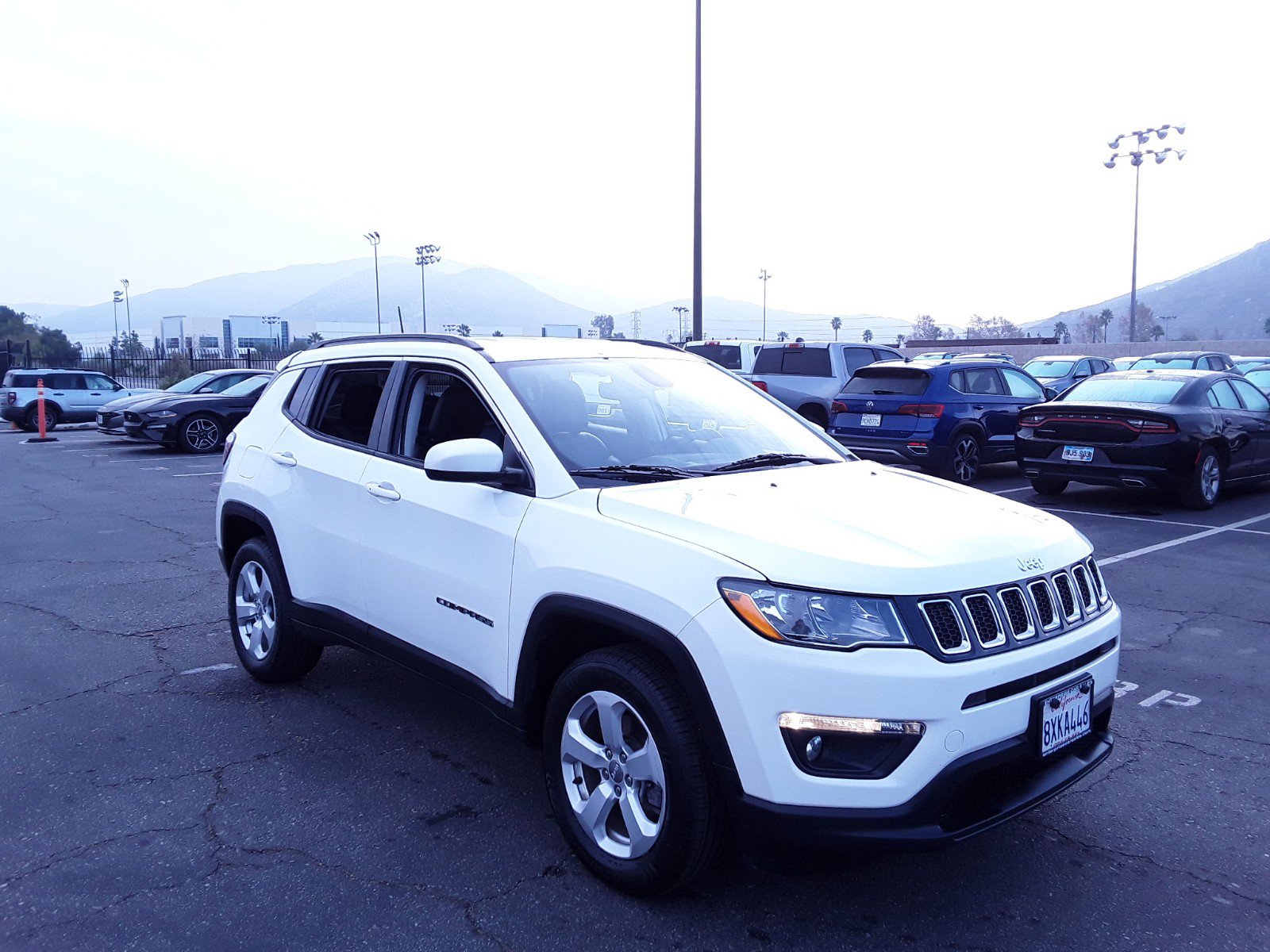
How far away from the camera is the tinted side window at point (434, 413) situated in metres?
→ 3.96

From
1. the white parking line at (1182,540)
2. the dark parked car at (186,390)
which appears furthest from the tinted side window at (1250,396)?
the dark parked car at (186,390)

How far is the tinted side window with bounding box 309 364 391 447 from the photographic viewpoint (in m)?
4.38

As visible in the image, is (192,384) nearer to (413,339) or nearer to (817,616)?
(413,339)

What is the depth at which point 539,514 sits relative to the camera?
3311 mm

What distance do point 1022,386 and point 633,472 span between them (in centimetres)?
1211

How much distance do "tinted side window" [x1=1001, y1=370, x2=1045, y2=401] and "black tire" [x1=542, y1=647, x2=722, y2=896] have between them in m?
12.1

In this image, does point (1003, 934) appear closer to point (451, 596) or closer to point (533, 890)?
point (533, 890)

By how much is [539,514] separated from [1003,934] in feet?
6.30

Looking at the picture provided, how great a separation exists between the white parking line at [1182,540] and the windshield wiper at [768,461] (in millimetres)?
4906

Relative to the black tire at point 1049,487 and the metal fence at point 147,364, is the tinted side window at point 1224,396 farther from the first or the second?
the metal fence at point 147,364

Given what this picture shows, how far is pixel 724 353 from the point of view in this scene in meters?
18.7

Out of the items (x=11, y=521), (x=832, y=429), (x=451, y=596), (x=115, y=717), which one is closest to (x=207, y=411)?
(x=11, y=521)

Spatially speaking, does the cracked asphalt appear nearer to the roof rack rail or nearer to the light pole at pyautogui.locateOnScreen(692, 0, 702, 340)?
the roof rack rail

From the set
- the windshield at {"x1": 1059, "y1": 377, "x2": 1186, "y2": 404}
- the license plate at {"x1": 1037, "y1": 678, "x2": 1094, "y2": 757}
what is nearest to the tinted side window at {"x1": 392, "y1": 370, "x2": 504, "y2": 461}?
the license plate at {"x1": 1037, "y1": 678, "x2": 1094, "y2": 757}
